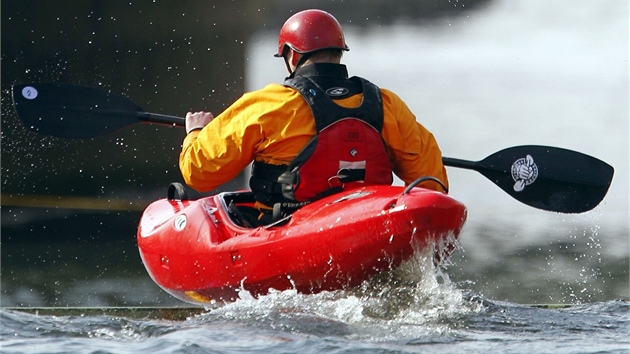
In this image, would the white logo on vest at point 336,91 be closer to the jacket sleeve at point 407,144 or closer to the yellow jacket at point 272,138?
the yellow jacket at point 272,138

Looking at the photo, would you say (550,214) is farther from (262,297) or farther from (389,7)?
(389,7)

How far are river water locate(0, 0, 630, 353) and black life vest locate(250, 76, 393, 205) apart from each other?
0.41m

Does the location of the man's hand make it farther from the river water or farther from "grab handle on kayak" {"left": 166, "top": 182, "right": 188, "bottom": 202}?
the river water

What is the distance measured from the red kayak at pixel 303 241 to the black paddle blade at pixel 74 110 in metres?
0.81

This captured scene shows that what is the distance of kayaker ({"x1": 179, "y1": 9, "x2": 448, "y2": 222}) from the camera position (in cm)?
466

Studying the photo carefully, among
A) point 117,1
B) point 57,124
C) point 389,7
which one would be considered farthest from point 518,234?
point 389,7

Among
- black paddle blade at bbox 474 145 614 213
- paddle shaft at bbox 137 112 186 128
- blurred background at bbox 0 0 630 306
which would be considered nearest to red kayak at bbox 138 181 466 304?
paddle shaft at bbox 137 112 186 128

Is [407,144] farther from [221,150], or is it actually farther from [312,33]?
[221,150]

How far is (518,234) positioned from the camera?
830cm

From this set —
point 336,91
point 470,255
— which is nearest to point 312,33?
point 336,91

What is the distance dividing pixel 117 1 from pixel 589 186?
26.9ft

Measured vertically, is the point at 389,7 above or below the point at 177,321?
above

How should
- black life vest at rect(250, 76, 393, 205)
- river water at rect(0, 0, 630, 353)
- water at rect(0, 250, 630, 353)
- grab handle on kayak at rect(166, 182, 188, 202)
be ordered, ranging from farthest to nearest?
1. grab handle on kayak at rect(166, 182, 188, 202)
2. black life vest at rect(250, 76, 393, 205)
3. river water at rect(0, 0, 630, 353)
4. water at rect(0, 250, 630, 353)

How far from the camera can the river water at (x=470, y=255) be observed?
4000 millimetres
